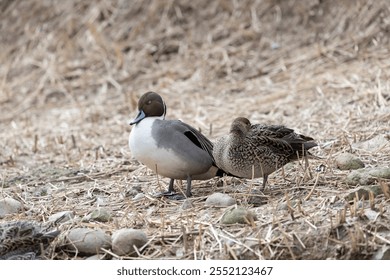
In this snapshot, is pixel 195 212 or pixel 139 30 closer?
pixel 195 212

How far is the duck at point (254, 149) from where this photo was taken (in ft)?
13.8

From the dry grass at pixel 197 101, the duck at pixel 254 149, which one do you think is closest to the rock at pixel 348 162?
the dry grass at pixel 197 101

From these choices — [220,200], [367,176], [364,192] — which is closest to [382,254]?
[364,192]

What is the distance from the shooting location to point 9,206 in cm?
449

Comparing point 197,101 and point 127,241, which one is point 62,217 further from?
point 197,101

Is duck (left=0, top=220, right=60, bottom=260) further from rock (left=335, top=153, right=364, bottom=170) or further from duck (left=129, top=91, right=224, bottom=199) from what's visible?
rock (left=335, top=153, right=364, bottom=170)

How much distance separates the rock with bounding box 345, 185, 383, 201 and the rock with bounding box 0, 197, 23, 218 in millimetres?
1863

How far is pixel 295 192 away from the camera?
4254 mm

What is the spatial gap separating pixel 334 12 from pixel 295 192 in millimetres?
4826

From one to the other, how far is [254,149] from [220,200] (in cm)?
33

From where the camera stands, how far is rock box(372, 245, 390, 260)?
10.8 ft
